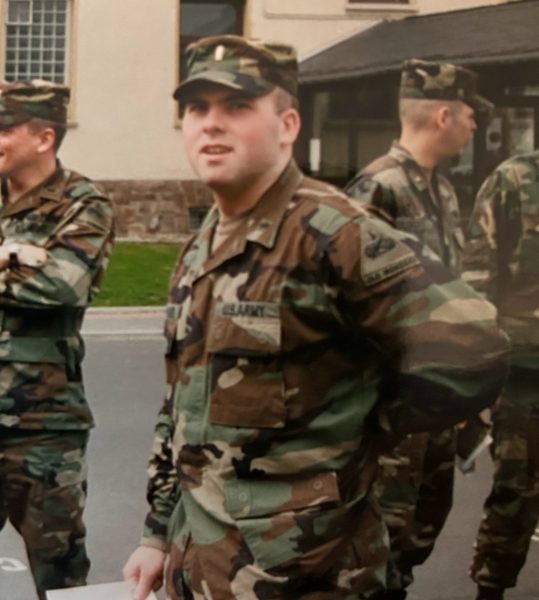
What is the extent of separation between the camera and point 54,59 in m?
1.89

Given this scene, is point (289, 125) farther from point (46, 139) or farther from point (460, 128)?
point (46, 139)

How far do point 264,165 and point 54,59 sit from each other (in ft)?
1.87

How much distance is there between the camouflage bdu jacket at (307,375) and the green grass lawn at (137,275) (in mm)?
449

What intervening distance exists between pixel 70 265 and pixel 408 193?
51 centimetres

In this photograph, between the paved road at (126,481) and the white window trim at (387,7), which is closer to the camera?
the white window trim at (387,7)

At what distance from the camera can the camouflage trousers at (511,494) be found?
2004 mm

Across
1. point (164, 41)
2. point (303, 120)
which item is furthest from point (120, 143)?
point (303, 120)

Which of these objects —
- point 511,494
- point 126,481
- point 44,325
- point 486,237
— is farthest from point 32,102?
point 126,481

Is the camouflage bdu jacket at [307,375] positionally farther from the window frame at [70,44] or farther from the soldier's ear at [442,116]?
the window frame at [70,44]

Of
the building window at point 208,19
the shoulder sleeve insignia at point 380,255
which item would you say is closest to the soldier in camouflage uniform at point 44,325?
the building window at point 208,19

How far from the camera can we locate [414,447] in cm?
204

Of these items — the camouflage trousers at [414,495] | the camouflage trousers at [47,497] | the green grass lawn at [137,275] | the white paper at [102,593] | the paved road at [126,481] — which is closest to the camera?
the white paper at [102,593]

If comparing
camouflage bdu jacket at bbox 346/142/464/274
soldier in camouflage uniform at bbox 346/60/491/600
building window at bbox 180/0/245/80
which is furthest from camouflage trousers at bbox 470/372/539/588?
building window at bbox 180/0/245/80

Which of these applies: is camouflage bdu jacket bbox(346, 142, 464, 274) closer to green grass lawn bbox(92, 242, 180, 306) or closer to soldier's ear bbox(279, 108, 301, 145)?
green grass lawn bbox(92, 242, 180, 306)
